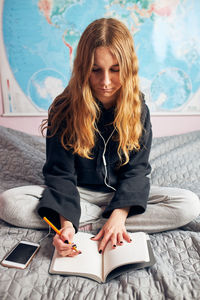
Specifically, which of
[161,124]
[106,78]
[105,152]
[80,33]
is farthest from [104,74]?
[161,124]

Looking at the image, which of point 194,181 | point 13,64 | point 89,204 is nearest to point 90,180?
point 89,204

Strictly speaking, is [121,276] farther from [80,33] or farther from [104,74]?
[80,33]

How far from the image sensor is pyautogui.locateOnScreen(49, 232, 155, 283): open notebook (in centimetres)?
65

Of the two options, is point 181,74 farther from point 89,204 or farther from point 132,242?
point 132,242

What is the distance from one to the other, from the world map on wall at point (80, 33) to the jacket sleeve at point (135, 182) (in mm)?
826

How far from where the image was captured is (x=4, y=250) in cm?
75

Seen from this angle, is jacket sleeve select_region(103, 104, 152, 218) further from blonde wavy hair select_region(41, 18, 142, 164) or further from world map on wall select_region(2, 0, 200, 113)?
world map on wall select_region(2, 0, 200, 113)

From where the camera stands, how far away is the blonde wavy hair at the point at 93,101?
747 millimetres

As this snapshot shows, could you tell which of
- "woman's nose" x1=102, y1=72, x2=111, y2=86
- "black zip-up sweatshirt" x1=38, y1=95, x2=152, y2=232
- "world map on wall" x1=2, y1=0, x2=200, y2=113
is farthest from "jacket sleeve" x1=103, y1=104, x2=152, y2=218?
"world map on wall" x1=2, y1=0, x2=200, y2=113

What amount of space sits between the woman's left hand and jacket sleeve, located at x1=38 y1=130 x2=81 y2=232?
10cm

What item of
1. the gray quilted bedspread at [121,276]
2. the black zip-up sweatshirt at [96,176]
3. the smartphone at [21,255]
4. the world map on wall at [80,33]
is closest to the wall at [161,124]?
the world map on wall at [80,33]

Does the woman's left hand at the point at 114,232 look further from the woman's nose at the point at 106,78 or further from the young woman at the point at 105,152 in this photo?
the woman's nose at the point at 106,78

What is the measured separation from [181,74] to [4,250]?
4.91 feet

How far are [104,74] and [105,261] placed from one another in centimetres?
55
